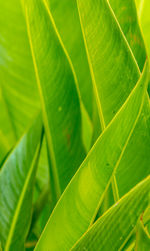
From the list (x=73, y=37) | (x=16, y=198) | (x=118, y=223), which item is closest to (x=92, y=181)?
(x=118, y=223)

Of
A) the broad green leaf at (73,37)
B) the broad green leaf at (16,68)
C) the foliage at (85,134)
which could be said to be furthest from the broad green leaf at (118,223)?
the broad green leaf at (16,68)

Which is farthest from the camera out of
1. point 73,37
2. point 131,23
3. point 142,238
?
point 73,37

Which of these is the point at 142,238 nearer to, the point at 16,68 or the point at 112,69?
the point at 112,69

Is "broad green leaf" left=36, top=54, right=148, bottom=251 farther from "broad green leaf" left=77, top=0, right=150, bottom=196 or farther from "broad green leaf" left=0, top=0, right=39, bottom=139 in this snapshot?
"broad green leaf" left=0, top=0, right=39, bottom=139

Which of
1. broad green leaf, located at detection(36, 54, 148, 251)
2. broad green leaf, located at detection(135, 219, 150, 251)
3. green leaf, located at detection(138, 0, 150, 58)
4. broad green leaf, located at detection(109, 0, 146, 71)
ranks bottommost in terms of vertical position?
broad green leaf, located at detection(135, 219, 150, 251)

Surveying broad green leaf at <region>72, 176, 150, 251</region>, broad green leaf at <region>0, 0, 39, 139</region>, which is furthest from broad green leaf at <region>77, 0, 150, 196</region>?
broad green leaf at <region>0, 0, 39, 139</region>

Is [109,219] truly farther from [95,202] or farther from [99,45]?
[99,45]
